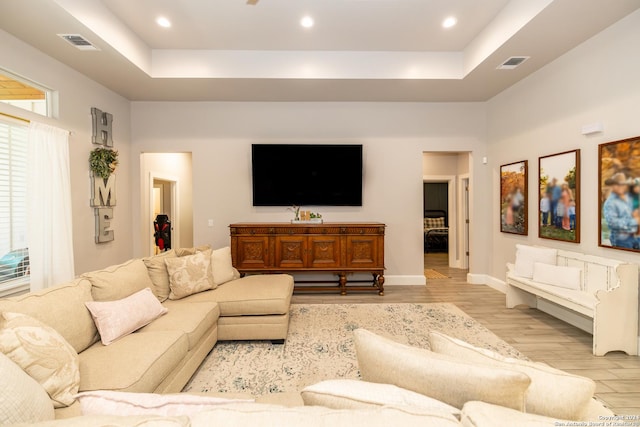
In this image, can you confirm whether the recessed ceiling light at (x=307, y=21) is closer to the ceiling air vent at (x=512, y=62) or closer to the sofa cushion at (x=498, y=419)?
the ceiling air vent at (x=512, y=62)

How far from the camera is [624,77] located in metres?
2.90

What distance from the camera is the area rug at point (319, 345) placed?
7.84 feet

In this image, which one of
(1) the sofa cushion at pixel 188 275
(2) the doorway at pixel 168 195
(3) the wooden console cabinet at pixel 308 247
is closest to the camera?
(1) the sofa cushion at pixel 188 275

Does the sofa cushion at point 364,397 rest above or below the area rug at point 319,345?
above

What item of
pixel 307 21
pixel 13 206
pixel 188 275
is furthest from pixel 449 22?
pixel 13 206

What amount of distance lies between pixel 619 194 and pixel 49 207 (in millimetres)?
5817

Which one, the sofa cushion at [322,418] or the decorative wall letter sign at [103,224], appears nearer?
the sofa cushion at [322,418]

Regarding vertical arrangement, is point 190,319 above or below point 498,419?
below

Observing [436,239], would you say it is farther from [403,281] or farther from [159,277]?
[159,277]

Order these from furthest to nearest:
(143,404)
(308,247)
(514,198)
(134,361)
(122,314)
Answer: (308,247), (514,198), (122,314), (134,361), (143,404)

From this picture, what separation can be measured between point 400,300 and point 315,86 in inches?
132

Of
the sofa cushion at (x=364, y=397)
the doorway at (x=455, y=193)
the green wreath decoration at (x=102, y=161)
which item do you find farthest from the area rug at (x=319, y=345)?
the green wreath decoration at (x=102, y=161)

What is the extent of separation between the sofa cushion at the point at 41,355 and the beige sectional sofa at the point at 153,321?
90 millimetres

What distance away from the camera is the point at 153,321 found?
7.89 feet
